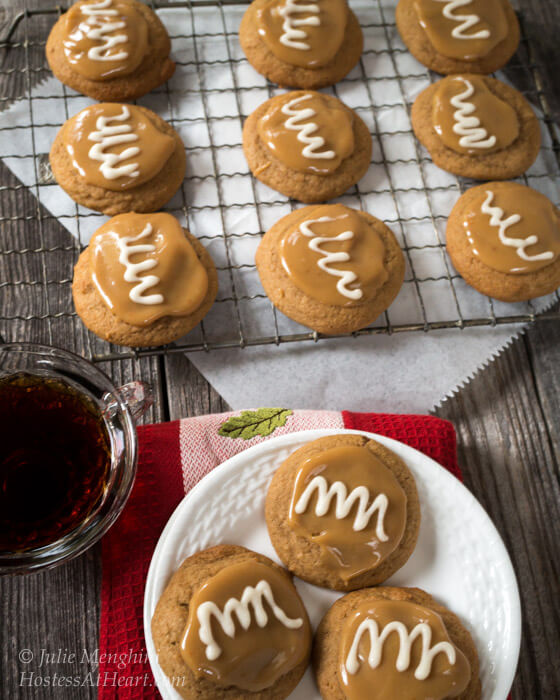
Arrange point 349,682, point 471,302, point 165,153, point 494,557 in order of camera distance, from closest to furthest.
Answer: point 349,682
point 494,557
point 165,153
point 471,302

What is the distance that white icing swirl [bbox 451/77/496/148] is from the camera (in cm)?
149

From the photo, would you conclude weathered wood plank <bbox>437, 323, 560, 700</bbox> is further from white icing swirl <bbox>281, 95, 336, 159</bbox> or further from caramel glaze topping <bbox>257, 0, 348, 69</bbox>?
caramel glaze topping <bbox>257, 0, 348, 69</bbox>

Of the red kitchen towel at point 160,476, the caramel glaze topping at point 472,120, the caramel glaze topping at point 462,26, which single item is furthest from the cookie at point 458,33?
the red kitchen towel at point 160,476

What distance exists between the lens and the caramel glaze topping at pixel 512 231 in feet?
4.59

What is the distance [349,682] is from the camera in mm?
1048

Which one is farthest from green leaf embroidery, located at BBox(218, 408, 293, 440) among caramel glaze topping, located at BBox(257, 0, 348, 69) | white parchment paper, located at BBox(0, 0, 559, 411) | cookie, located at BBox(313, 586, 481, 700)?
caramel glaze topping, located at BBox(257, 0, 348, 69)

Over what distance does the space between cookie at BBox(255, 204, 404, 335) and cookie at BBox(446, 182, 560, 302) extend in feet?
0.60

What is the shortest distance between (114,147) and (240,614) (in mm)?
1006

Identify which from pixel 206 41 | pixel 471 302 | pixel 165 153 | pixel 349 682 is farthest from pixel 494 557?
pixel 206 41

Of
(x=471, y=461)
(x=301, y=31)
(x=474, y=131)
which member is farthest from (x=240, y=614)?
(x=301, y=31)

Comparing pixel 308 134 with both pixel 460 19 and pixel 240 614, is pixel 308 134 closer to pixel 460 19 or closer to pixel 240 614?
pixel 460 19

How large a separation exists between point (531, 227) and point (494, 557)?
75 cm

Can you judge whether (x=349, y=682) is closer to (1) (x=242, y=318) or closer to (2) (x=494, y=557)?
(2) (x=494, y=557)

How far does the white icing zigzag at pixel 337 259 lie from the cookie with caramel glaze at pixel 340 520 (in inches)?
13.8
